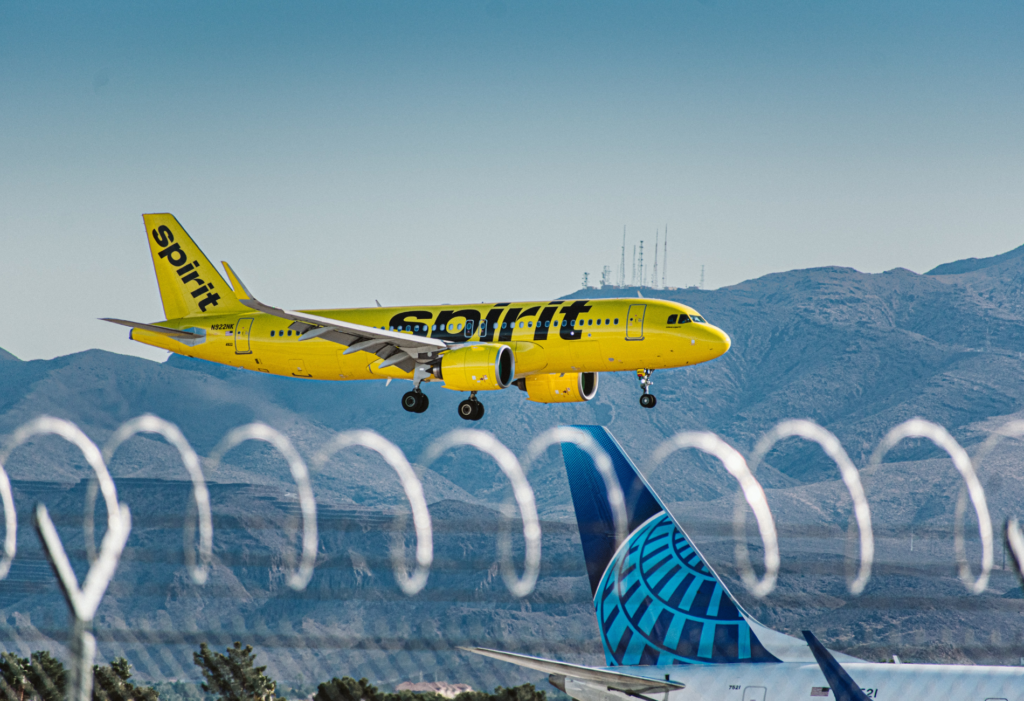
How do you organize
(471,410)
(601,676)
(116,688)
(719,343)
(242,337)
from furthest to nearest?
(242,337) → (116,688) → (471,410) → (719,343) → (601,676)

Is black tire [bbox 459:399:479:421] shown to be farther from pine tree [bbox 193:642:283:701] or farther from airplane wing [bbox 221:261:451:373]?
pine tree [bbox 193:642:283:701]

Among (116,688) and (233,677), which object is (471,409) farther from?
(116,688)

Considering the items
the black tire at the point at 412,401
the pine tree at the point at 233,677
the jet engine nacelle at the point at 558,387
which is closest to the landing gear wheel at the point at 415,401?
the black tire at the point at 412,401

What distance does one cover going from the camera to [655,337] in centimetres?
6341

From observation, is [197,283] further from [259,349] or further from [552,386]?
[552,386]

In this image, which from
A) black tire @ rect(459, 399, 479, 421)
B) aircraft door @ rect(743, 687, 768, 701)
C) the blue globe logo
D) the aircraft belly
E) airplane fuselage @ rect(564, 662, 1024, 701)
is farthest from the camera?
the aircraft belly

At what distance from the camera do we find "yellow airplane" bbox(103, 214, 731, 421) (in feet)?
207

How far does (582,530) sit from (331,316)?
45775 mm

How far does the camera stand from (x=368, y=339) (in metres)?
67.4

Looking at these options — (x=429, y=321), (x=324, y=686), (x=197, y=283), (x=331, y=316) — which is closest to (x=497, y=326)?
(x=429, y=321)

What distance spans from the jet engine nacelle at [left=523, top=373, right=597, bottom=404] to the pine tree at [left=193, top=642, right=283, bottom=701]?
815 inches

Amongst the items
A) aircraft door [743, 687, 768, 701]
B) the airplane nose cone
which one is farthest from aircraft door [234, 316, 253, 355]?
aircraft door [743, 687, 768, 701]

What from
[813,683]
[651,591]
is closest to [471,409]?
[651,591]

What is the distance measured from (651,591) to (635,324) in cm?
3391
